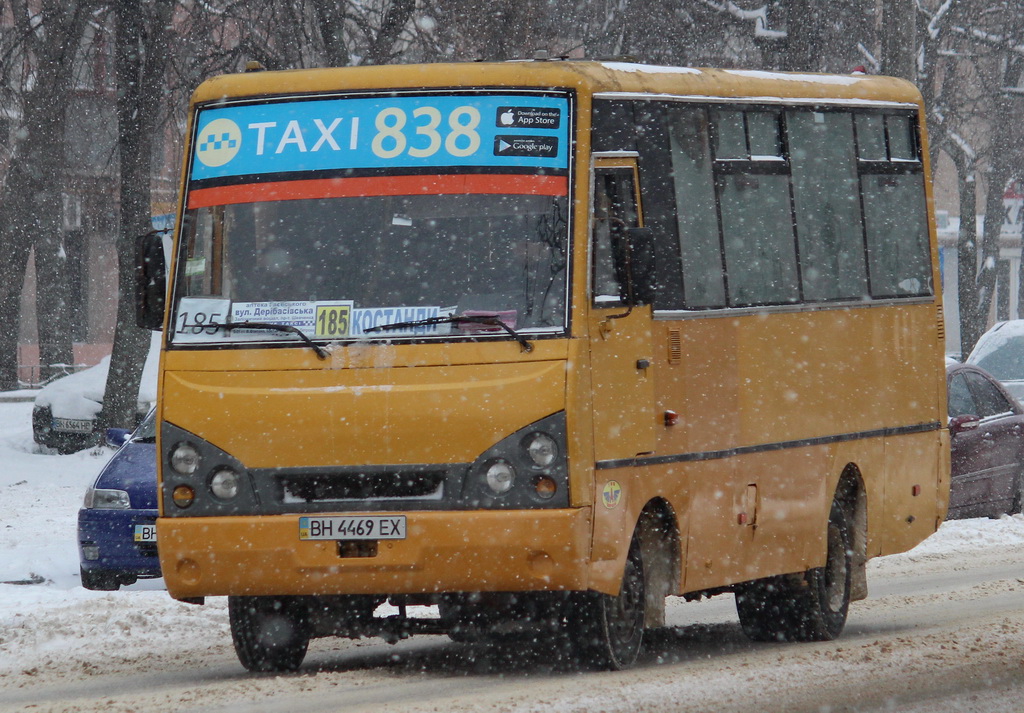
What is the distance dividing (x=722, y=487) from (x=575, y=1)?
17.3m

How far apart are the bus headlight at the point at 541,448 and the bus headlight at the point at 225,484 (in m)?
1.28

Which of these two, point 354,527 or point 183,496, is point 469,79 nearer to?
point 354,527

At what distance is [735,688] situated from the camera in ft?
27.9

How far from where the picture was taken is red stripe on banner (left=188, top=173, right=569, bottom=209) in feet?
28.6

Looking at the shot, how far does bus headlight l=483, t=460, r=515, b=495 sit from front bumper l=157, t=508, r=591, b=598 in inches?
4.3

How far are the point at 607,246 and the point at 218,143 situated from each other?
1863mm

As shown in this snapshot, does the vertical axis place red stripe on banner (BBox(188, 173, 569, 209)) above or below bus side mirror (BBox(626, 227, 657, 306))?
above

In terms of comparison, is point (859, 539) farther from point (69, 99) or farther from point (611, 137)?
point (69, 99)

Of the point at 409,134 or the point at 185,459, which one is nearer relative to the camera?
the point at 185,459

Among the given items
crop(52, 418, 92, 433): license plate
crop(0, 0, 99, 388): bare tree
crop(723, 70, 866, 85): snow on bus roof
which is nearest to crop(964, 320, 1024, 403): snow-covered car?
crop(52, 418, 92, 433): license plate

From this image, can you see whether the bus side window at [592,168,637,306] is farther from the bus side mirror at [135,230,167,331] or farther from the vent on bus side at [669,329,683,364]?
the bus side mirror at [135,230,167,331]

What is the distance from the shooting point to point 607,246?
347 inches

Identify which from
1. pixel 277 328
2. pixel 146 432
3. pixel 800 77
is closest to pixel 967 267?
pixel 146 432

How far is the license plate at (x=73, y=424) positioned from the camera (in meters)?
24.2
